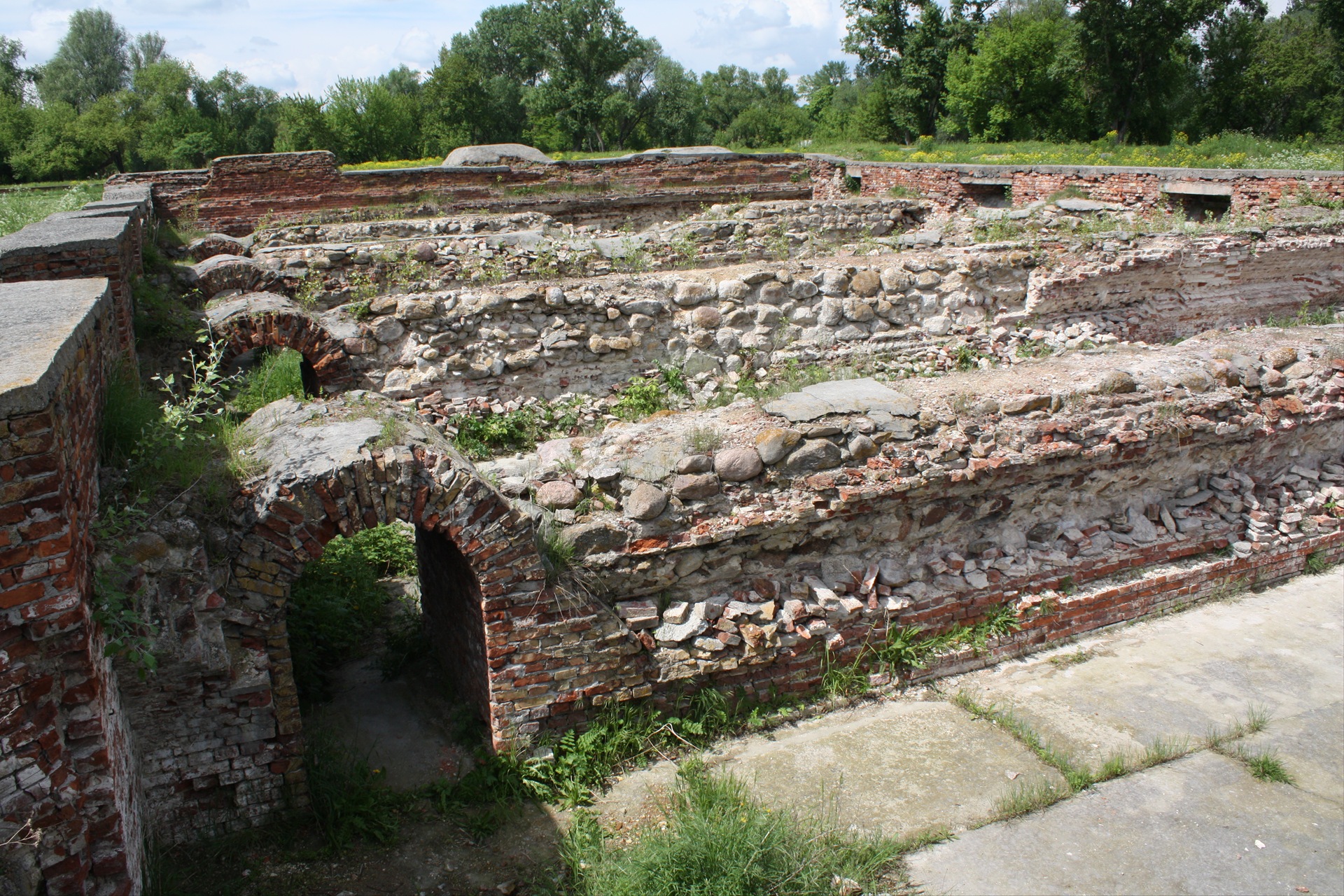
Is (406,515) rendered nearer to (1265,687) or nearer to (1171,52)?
(1265,687)

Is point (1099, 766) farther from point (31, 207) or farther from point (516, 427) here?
point (31, 207)

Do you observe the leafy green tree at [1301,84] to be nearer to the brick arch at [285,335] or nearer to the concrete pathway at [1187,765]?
the concrete pathway at [1187,765]

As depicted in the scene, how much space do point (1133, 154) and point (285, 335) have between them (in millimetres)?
19171

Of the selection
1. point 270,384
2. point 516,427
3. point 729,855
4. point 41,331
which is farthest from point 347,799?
point 516,427

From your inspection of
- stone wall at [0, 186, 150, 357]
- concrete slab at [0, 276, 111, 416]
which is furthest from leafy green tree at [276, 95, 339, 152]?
concrete slab at [0, 276, 111, 416]

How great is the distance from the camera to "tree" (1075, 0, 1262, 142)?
96.2 feet

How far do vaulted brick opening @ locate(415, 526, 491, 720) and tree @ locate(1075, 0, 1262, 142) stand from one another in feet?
109

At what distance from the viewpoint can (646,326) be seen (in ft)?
26.5

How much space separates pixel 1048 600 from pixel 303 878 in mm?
4361

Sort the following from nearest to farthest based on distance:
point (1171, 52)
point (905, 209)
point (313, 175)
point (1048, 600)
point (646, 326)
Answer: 1. point (1048, 600)
2. point (646, 326)
3. point (905, 209)
4. point (313, 175)
5. point (1171, 52)

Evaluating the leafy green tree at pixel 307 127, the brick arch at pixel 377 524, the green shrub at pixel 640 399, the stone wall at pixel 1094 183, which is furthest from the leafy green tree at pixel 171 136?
the brick arch at pixel 377 524

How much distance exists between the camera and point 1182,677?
498 cm

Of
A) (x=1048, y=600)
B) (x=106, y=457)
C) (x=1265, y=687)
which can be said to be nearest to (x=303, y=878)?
(x=106, y=457)

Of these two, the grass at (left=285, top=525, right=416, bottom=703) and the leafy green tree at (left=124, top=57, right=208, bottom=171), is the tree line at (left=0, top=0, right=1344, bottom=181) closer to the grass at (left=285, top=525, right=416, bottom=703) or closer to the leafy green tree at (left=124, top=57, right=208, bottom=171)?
the leafy green tree at (left=124, top=57, right=208, bottom=171)
